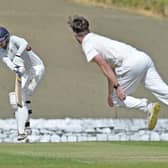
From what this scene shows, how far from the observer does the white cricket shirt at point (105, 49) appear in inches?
527

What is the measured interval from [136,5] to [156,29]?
3539 millimetres

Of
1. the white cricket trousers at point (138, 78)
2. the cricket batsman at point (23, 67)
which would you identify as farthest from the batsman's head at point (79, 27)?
the cricket batsman at point (23, 67)

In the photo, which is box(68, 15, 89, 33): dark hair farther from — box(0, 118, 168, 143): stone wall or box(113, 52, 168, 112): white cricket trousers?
box(0, 118, 168, 143): stone wall

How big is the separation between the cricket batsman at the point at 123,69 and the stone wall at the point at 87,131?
326cm

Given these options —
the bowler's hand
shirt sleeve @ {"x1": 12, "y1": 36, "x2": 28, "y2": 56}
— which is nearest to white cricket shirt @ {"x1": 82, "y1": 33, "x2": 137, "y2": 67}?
the bowler's hand

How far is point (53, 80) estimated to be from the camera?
2825 cm

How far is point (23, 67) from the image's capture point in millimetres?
14891

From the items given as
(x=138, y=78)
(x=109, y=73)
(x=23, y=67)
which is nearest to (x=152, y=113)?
(x=138, y=78)

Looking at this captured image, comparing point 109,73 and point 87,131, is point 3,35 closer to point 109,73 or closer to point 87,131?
point 109,73

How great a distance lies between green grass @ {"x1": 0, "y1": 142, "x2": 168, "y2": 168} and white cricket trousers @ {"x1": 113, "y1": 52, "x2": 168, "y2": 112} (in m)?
0.58

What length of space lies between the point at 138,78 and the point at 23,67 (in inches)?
74.7

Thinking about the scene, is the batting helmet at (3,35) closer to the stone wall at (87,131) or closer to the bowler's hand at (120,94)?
the bowler's hand at (120,94)

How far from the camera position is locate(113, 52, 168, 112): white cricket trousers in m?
13.7

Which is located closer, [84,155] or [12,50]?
[84,155]
